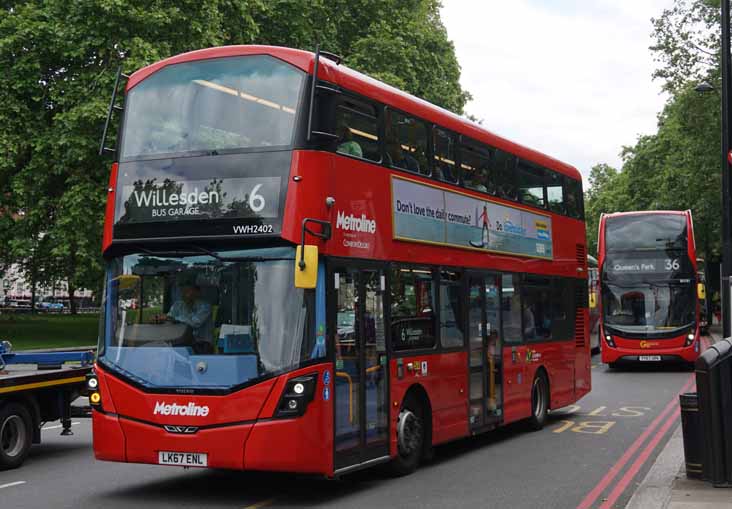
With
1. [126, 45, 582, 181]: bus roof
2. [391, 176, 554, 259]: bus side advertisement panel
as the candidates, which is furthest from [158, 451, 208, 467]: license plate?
[126, 45, 582, 181]: bus roof

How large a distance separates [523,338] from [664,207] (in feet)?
122

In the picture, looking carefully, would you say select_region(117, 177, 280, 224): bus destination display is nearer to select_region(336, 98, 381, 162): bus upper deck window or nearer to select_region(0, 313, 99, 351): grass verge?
select_region(336, 98, 381, 162): bus upper deck window

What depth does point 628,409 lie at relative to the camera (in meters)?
18.0

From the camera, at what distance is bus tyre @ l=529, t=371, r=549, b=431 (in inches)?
602

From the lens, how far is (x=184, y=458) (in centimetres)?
904

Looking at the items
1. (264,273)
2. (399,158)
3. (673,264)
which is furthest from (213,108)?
(673,264)

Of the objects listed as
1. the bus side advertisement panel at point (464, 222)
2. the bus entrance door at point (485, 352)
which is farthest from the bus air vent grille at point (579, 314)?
the bus entrance door at point (485, 352)

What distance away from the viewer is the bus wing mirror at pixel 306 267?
28.5ft

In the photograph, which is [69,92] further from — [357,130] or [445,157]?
[357,130]

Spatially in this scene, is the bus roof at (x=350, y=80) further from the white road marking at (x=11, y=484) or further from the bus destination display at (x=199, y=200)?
the white road marking at (x=11, y=484)

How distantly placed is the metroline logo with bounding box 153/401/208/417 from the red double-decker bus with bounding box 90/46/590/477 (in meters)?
0.01

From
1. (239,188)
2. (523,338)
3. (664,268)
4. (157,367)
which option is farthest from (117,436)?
(664,268)

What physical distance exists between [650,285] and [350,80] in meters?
18.2

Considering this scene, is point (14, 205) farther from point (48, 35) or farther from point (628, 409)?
point (628, 409)
